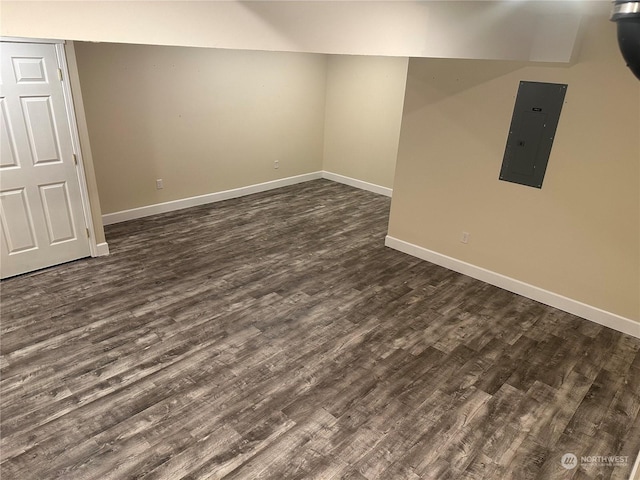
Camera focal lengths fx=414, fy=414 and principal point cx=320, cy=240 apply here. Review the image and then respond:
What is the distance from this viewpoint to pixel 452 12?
6.66 feet

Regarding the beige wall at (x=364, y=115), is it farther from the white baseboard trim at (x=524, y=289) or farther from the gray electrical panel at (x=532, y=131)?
the gray electrical panel at (x=532, y=131)

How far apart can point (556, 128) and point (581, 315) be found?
1626 millimetres

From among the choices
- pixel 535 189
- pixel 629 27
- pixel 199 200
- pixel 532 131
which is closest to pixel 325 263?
pixel 535 189

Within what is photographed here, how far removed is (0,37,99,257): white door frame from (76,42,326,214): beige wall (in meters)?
0.89

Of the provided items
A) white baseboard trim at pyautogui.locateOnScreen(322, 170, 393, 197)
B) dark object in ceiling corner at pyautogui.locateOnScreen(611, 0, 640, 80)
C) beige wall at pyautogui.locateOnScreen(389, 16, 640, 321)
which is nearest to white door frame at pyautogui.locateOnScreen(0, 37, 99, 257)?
beige wall at pyautogui.locateOnScreen(389, 16, 640, 321)

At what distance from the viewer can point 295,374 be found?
2.79m

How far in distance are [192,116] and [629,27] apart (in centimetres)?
475

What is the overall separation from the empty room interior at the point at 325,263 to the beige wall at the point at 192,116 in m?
0.04

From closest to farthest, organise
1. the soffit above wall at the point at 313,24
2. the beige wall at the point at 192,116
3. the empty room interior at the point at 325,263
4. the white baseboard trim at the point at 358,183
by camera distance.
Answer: the soffit above wall at the point at 313,24 < the empty room interior at the point at 325,263 < the beige wall at the point at 192,116 < the white baseboard trim at the point at 358,183

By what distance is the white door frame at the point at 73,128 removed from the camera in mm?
3391

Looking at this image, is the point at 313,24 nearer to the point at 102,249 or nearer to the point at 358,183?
the point at 102,249

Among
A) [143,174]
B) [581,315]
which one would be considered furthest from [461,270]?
[143,174]

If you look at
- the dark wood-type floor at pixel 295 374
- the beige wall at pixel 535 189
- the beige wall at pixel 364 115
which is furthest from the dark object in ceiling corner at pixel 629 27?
the beige wall at pixel 364 115

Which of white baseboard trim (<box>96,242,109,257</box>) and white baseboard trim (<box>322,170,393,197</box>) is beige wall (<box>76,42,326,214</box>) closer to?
white baseboard trim (<box>322,170,393,197</box>)
